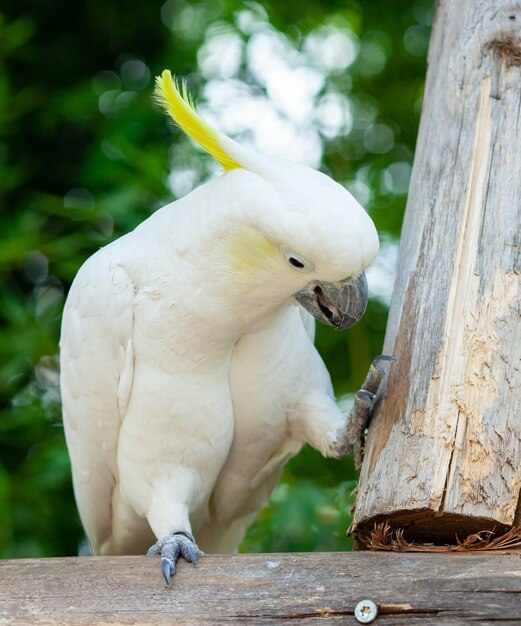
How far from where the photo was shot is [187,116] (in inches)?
86.1

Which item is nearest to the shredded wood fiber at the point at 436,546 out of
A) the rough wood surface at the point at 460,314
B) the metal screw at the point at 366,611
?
the rough wood surface at the point at 460,314

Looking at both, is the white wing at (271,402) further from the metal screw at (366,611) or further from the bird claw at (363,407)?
the metal screw at (366,611)

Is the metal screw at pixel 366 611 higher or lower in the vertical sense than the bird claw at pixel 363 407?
lower

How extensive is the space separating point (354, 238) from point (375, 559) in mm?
656

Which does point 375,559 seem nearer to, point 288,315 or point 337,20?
point 288,315

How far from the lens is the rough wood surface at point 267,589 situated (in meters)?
1.70

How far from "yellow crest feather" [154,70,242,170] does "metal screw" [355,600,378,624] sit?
3.38 ft

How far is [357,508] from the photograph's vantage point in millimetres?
2074

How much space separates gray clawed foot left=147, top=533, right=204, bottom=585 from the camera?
195 cm

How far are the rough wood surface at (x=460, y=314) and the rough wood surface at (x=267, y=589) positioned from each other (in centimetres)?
15

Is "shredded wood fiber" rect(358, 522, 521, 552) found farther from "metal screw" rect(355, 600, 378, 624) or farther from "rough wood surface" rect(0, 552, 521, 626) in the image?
"metal screw" rect(355, 600, 378, 624)

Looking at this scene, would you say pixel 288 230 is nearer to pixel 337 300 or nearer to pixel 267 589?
pixel 337 300

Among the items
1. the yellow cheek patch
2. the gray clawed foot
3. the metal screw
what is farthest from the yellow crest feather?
the metal screw

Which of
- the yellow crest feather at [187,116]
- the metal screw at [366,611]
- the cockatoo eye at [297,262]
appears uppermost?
the yellow crest feather at [187,116]
